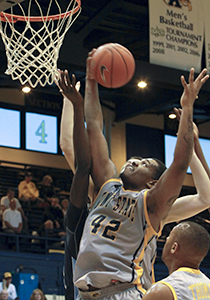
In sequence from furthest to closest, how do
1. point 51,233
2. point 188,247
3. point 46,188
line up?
point 46,188 < point 51,233 < point 188,247

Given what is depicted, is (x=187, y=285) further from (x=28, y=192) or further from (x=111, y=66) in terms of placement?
(x=28, y=192)

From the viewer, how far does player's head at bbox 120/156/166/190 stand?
318 cm

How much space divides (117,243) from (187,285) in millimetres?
445

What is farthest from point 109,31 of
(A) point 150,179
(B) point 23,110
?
(A) point 150,179

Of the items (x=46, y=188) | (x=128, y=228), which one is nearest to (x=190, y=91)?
(x=128, y=228)

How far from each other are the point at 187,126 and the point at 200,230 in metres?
0.64

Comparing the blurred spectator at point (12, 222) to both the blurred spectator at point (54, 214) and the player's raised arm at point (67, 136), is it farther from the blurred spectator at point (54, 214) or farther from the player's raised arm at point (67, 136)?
the player's raised arm at point (67, 136)

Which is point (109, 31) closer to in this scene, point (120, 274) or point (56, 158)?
point (56, 158)

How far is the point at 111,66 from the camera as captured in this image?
3441 mm

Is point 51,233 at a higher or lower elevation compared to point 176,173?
lower

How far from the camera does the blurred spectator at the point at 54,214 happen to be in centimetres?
1279

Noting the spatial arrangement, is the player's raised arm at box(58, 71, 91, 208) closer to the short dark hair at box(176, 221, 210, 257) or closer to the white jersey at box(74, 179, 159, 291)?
the white jersey at box(74, 179, 159, 291)

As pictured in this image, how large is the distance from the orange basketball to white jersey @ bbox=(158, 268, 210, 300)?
1324 mm

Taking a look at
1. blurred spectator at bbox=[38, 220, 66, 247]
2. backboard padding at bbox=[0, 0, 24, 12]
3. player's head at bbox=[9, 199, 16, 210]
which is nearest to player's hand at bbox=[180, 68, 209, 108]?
backboard padding at bbox=[0, 0, 24, 12]
